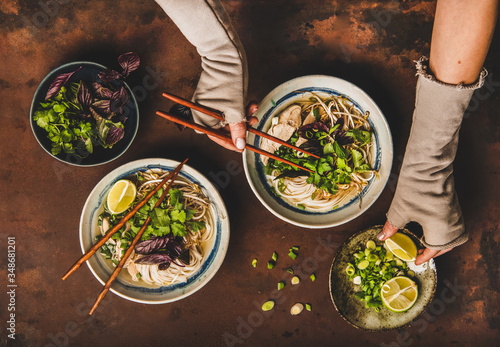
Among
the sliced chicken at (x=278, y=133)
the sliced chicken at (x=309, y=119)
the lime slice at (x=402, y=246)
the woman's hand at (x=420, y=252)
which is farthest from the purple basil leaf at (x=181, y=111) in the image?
the lime slice at (x=402, y=246)

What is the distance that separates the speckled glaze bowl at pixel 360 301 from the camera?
253 cm

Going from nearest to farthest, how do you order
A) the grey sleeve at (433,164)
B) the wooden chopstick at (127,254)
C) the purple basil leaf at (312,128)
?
the grey sleeve at (433,164)
the wooden chopstick at (127,254)
the purple basil leaf at (312,128)

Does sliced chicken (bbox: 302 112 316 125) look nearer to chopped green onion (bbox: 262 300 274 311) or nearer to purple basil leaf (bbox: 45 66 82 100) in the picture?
chopped green onion (bbox: 262 300 274 311)

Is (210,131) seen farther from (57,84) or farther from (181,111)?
(57,84)

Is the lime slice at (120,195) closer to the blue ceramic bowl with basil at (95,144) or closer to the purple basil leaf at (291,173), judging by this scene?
the blue ceramic bowl with basil at (95,144)

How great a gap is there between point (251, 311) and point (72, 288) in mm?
1424

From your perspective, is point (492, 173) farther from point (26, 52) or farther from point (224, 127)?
point (26, 52)

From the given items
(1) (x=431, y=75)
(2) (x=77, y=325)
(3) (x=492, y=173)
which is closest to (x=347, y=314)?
(3) (x=492, y=173)

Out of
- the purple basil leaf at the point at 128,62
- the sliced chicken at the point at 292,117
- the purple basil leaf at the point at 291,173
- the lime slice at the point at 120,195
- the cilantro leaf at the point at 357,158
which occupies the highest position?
the purple basil leaf at the point at 128,62

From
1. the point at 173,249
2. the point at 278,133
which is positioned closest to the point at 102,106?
the point at 173,249

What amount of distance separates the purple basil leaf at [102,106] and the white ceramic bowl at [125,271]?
1.32ft

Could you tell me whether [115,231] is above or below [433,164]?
below

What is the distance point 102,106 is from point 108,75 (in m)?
0.23

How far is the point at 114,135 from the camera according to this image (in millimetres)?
2408
